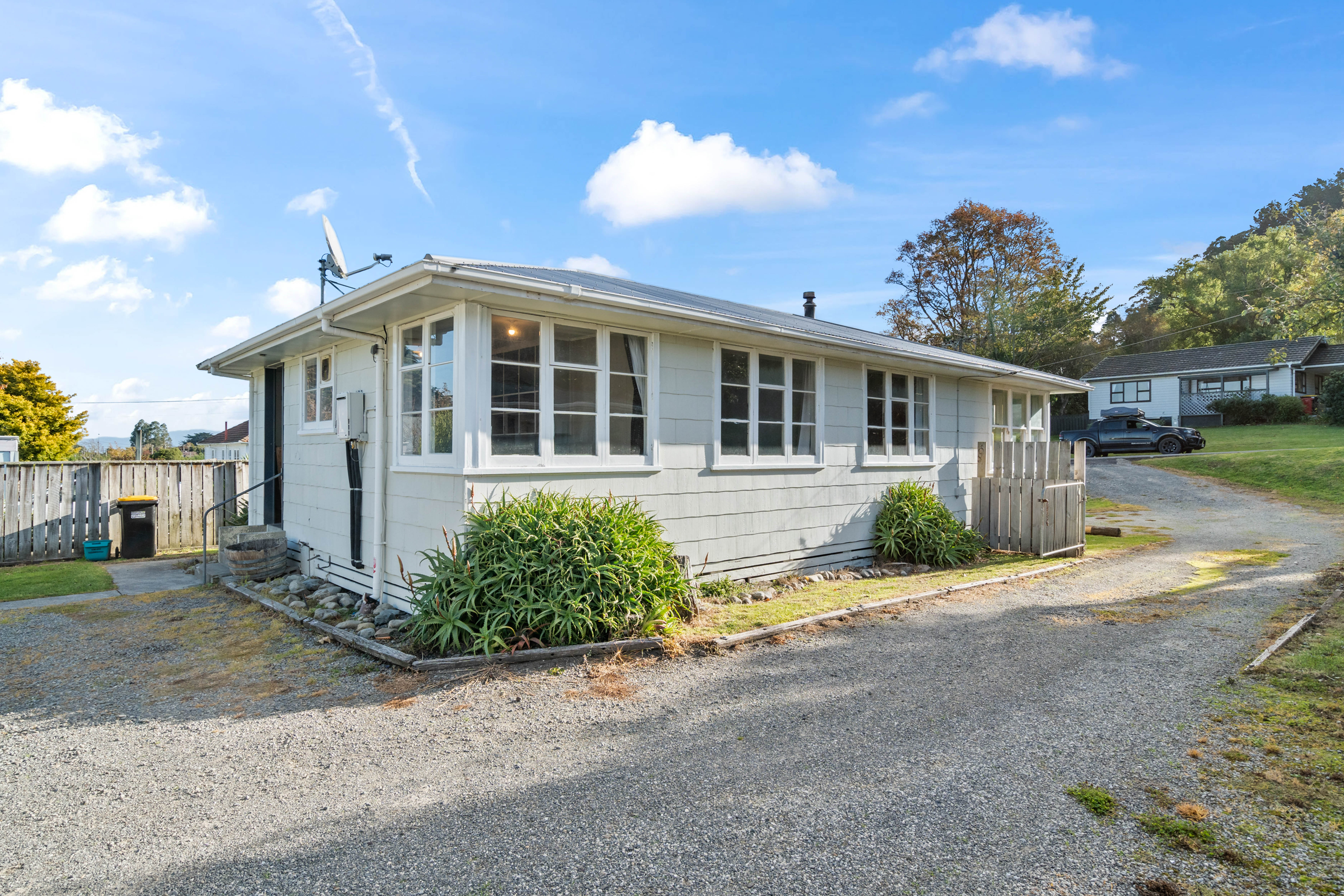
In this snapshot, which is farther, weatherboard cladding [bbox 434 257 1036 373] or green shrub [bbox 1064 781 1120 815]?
weatherboard cladding [bbox 434 257 1036 373]

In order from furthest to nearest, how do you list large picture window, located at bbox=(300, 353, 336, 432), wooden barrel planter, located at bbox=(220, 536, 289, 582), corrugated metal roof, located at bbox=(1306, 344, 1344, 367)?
corrugated metal roof, located at bbox=(1306, 344, 1344, 367) < wooden barrel planter, located at bbox=(220, 536, 289, 582) < large picture window, located at bbox=(300, 353, 336, 432)

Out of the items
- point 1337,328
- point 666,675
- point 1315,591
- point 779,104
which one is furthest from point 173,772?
point 1337,328

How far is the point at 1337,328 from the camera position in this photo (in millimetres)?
14242

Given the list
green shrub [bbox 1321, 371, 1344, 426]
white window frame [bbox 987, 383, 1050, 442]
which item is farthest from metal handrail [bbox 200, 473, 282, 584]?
green shrub [bbox 1321, 371, 1344, 426]

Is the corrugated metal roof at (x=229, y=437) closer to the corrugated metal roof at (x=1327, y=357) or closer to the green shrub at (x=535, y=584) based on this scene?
the green shrub at (x=535, y=584)

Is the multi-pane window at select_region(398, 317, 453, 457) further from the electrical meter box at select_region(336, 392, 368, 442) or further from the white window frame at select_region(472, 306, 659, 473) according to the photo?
the electrical meter box at select_region(336, 392, 368, 442)

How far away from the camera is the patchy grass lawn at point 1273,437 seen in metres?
22.8

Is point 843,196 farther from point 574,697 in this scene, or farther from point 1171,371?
point 1171,371

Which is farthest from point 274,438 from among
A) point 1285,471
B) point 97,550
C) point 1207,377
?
point 1207,377

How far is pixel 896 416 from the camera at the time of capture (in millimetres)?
10438

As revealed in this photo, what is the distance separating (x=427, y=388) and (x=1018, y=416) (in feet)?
37.8

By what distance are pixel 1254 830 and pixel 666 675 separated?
11.1 ft

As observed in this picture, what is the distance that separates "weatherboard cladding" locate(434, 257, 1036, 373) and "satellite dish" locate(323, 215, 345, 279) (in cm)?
214

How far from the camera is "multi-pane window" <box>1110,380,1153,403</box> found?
34.2 metres
